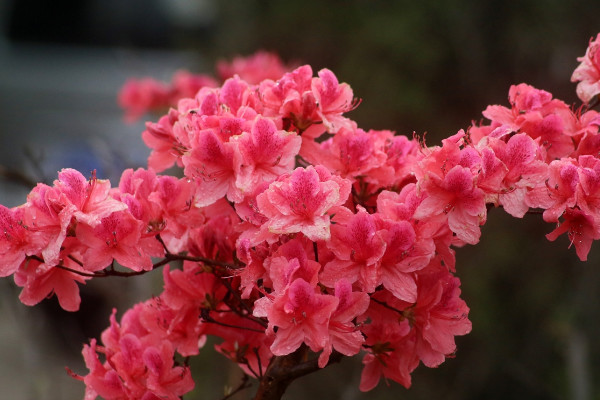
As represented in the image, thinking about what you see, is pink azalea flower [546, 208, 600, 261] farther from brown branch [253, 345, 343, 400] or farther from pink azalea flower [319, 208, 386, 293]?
brown branch [253, 345, 343, 400]

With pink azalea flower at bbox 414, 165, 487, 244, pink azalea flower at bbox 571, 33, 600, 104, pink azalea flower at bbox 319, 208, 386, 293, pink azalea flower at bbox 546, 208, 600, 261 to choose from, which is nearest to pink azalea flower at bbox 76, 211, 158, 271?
pink azalea flower at bbox 319, 208, 386, 293

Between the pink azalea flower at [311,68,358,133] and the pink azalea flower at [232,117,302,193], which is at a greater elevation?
the pink azalea flower at [311,68,358,133]

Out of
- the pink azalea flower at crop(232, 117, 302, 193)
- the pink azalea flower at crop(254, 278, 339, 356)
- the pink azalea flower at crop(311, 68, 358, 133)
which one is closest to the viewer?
the pink azalea flower at crop(254, 278, 339, 356)

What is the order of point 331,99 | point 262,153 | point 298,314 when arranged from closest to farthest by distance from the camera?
point 298,314
point 262,153
point 331,99

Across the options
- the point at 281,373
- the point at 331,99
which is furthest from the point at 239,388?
the point at 331,99

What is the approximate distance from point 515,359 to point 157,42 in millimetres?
6411

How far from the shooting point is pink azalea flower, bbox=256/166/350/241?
2.80ft

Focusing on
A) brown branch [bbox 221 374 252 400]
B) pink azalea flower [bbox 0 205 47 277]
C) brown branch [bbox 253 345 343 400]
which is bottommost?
brown branch [bbox 221 374 252 400]

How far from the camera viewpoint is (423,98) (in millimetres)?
3219

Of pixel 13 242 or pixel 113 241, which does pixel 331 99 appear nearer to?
pixel 113 241

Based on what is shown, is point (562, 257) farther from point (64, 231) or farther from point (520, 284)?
point (64, 231)

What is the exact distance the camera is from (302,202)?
863 mm

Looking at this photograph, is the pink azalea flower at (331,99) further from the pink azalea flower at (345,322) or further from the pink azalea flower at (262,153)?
the pink azalea flower at (345,322)

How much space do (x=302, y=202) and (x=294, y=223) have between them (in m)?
0.03
